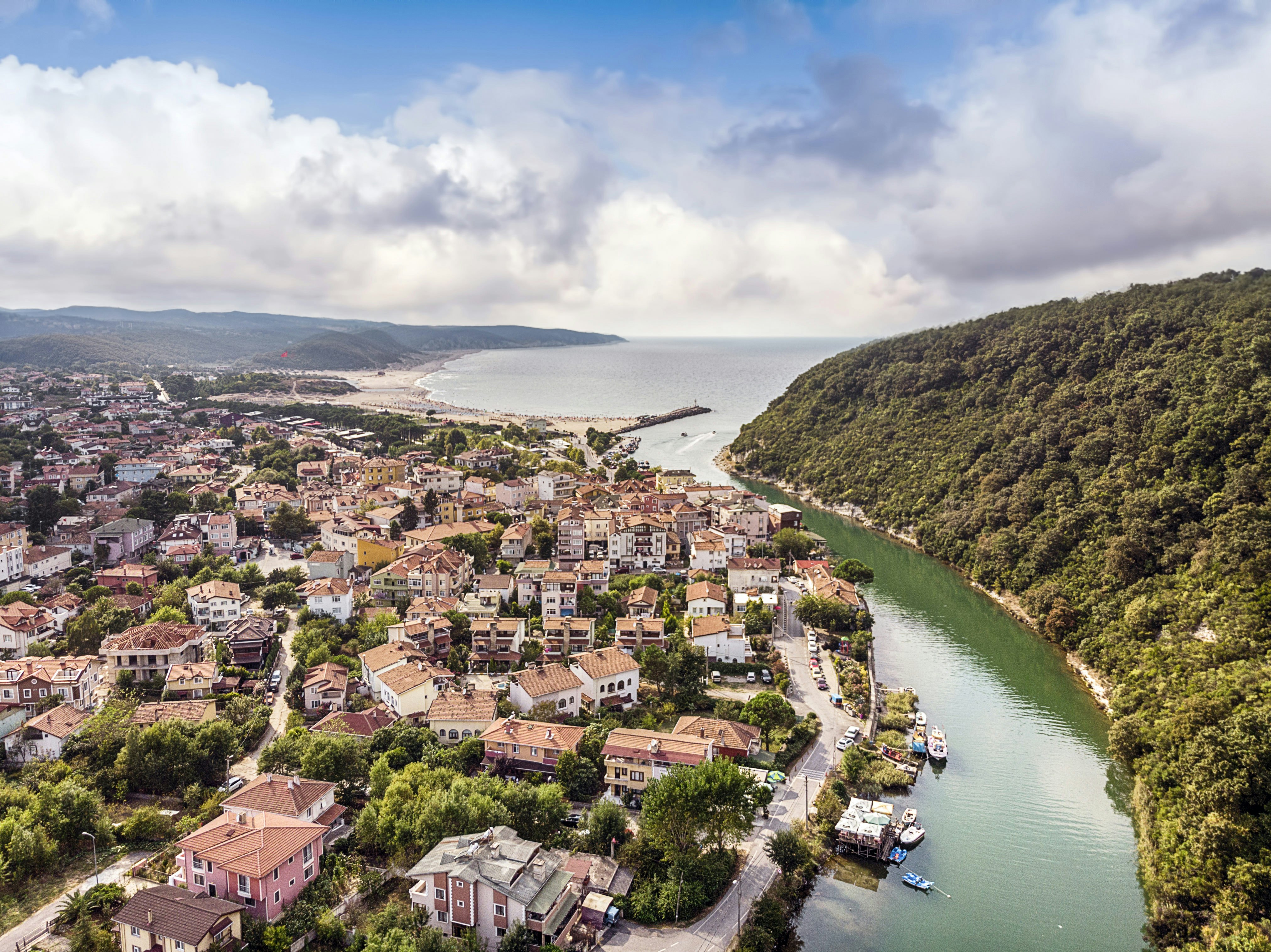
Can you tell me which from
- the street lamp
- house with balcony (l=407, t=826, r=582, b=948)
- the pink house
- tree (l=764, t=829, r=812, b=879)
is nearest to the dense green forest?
tree (l=764, t=829, r=812, b=879)

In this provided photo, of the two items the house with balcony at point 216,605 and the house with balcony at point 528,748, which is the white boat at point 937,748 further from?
the house with balcony at point 216,605

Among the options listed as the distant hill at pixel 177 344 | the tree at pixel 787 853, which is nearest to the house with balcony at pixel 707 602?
the tree at pixel 787 853

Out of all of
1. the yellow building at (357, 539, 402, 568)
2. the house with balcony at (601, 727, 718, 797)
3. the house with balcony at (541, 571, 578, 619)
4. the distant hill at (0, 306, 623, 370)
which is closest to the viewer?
the house with balcony at (601, 727, 718, 797)

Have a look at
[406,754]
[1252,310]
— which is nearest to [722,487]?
[1252,310]

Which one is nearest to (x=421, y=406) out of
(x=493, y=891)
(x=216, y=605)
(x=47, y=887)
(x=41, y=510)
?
(x=41, y=510)

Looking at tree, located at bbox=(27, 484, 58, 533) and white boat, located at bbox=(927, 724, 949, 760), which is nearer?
white boat, located at bbox=(927, 724, 949, 760)

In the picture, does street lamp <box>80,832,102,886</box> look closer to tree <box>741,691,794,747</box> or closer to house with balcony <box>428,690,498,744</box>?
house with balcony <box>428,690,498,744</box>

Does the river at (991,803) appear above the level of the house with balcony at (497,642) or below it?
below
